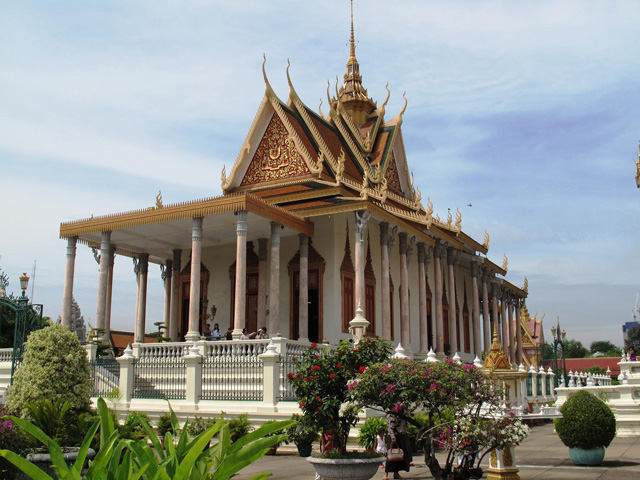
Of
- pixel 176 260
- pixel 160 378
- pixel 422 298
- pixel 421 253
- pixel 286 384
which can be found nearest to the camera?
pixel 286 384

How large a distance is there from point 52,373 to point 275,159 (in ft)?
38.7

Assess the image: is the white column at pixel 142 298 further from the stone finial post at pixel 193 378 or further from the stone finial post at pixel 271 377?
the stone finial post at pixel 271 377

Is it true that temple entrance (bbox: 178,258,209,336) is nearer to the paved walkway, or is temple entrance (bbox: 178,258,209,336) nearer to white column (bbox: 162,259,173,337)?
white column (bbox: 162,259,173,337)

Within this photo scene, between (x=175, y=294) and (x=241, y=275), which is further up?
(x=175, y=294)

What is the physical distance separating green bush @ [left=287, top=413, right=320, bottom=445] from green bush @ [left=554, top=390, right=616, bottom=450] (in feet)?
13.1

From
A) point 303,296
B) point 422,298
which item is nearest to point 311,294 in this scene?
point 303,296

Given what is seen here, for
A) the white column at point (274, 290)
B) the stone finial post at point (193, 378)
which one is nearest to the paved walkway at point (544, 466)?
the stone finial post at point (193, 378)

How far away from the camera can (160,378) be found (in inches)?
653

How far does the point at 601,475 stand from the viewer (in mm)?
9680

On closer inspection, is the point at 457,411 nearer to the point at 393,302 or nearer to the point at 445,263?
the point at 393,302

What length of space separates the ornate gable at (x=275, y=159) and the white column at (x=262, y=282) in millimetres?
2566

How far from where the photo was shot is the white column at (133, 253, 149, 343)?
2502cm

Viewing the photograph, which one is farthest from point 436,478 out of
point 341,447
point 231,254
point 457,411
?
point 231,254

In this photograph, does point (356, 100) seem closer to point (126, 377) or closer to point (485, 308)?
point (485, 308)
